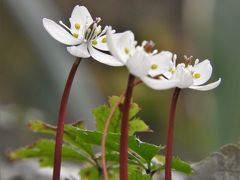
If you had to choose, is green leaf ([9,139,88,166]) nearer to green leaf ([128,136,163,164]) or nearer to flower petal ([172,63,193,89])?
green leaf ([128,136,163,164])

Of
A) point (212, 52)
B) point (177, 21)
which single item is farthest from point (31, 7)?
point (177, 21)

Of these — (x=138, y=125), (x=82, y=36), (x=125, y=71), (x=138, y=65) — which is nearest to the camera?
(x=138, y=65)

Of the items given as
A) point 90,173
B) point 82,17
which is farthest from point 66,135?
point 82,17

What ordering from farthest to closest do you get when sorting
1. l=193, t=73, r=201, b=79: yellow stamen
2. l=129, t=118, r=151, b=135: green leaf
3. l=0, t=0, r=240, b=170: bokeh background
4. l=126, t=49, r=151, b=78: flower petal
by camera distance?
l=0, t=0, r=240, b=170: bokeh background < l=129, t=118, r=151, b=135: green leaf < l=193, t=73, r=201, b=79: yellow stamen < l=126, t=49, r=151, b=78: flower petal

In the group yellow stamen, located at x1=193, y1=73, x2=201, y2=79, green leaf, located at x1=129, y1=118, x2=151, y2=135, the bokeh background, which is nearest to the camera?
yellow stamen, located at x1=193, y1=73, x2=201, y2=79

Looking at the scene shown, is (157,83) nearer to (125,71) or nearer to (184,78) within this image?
(184,78)

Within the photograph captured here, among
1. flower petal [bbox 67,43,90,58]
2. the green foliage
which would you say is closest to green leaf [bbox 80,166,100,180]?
the green foliage
